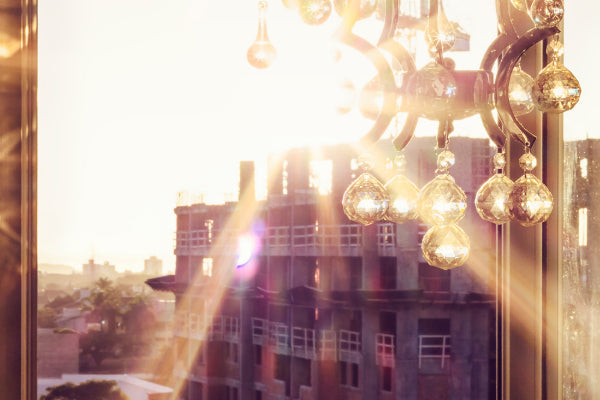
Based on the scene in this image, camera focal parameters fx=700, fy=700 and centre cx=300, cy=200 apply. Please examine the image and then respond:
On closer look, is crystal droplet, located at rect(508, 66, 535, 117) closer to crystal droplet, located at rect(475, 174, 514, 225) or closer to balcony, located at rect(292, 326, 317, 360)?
crystal droplet, located at rect(475, 174, 514, 225)

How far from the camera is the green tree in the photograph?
2059 mm

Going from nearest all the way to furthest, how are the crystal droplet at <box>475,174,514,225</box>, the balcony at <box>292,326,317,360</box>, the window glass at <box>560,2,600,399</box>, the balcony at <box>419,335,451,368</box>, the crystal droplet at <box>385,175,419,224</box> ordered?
the crystal droplet at <box>475,174,514,225</box>
the crystal droplet at <box>385,175,419,224</box>
the window glass at <box>560,2,600,399</box>
the balcony at <box>292,326,317,360</box>
the balcony at <box>419,335,451,368</box>

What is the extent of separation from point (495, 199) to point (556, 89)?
212 millimetres

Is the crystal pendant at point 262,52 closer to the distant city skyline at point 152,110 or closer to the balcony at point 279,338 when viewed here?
the distant city skyline at point 152,110

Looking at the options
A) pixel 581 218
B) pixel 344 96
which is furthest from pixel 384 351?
pixel 344 96

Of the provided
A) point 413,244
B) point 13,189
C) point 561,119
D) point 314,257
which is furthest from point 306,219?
point 13,189

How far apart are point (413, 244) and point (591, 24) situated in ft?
4.29

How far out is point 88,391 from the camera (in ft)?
7.05

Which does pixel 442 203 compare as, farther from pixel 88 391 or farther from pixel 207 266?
pixel 207 266

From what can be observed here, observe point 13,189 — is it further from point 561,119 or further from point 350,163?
point 350,163

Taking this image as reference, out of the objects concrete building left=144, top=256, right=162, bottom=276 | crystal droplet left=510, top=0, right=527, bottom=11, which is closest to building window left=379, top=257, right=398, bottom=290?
concrete building left=144, top=256, right=162, bottom=276

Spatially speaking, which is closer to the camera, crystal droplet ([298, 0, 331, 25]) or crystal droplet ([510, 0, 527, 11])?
crystal droplet ([298, 0, 331, 25])

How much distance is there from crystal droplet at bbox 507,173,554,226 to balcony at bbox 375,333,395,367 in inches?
86.7

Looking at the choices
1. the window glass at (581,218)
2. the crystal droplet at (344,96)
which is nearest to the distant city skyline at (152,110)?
the window glass at (581,218)
